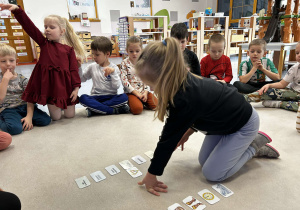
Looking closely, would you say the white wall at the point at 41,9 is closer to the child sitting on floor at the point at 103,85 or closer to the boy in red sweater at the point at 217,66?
the child sitting on floor at the point at 103,85

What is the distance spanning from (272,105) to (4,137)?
244 centimetres

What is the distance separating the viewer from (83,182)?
46.1 inches

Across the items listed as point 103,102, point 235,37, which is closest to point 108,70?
point 103,102

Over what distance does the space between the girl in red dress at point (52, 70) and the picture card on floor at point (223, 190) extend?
1524mm

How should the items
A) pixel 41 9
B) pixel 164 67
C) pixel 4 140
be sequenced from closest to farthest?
pixel 164 67 < pixel 4 140 < pixel 41 9

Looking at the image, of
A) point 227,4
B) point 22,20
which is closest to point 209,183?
point 22,20

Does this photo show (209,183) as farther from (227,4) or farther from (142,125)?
(227,4)

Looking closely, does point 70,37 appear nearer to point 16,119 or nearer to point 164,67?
point 16,119

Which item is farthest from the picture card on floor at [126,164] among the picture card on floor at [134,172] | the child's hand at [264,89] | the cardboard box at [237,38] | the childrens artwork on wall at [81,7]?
the childrens artwork on wall at [81,7]

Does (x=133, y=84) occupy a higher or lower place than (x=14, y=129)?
higher

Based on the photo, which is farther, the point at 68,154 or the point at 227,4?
the point at 227,4

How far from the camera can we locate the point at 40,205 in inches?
40.2

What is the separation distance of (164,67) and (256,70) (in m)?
1.98

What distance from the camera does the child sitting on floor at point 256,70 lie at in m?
2.28
